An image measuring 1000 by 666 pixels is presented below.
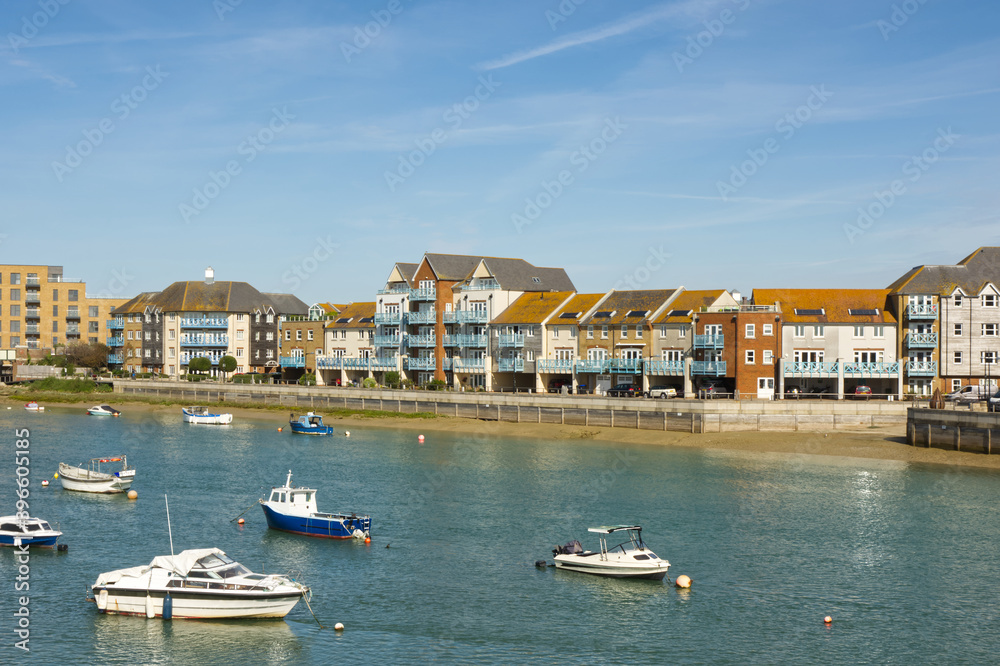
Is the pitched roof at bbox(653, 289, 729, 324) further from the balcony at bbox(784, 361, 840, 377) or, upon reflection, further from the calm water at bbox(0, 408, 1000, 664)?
the calm water at bbox(0, 408, 1000, 664)

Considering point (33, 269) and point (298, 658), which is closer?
point (298, 658)

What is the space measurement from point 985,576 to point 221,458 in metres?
56.0

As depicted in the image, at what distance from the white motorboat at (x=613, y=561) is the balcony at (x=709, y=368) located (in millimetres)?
51987

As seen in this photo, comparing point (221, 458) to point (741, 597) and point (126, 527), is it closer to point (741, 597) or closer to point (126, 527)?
point (126, 527)

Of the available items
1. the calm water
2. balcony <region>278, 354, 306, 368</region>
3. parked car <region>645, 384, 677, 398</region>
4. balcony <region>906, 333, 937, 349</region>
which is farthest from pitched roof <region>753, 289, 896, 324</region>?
balcony <region>278, 354, 306, 368</region>

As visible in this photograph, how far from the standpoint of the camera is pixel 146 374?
454 feet

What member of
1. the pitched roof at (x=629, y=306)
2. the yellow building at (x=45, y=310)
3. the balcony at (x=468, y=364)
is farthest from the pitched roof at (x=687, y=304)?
the yellow building at (x=45, y=310)

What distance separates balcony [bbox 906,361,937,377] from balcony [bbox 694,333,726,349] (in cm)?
1865

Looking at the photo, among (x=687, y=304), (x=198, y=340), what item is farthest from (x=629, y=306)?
(x=198, y=340)

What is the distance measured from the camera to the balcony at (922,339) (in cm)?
9338

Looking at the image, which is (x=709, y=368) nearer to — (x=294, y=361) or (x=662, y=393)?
(x=662, y=393)

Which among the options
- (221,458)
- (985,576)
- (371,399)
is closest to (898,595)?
(985,576)

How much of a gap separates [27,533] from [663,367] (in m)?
66.1

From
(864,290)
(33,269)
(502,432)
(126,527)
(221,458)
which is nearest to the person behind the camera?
(126,527)
